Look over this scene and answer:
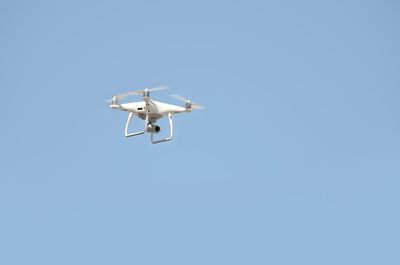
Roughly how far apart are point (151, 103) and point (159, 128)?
2.66m

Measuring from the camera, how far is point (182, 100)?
70500 millimetres

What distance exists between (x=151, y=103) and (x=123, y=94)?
Answer: 2515mm

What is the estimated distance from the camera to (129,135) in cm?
6912

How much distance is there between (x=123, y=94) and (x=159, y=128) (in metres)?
4.62

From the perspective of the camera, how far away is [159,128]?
70.3m

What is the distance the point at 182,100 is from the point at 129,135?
5580 mm

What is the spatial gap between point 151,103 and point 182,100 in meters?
3.11

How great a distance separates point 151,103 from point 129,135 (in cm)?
332

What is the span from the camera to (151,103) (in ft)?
226
